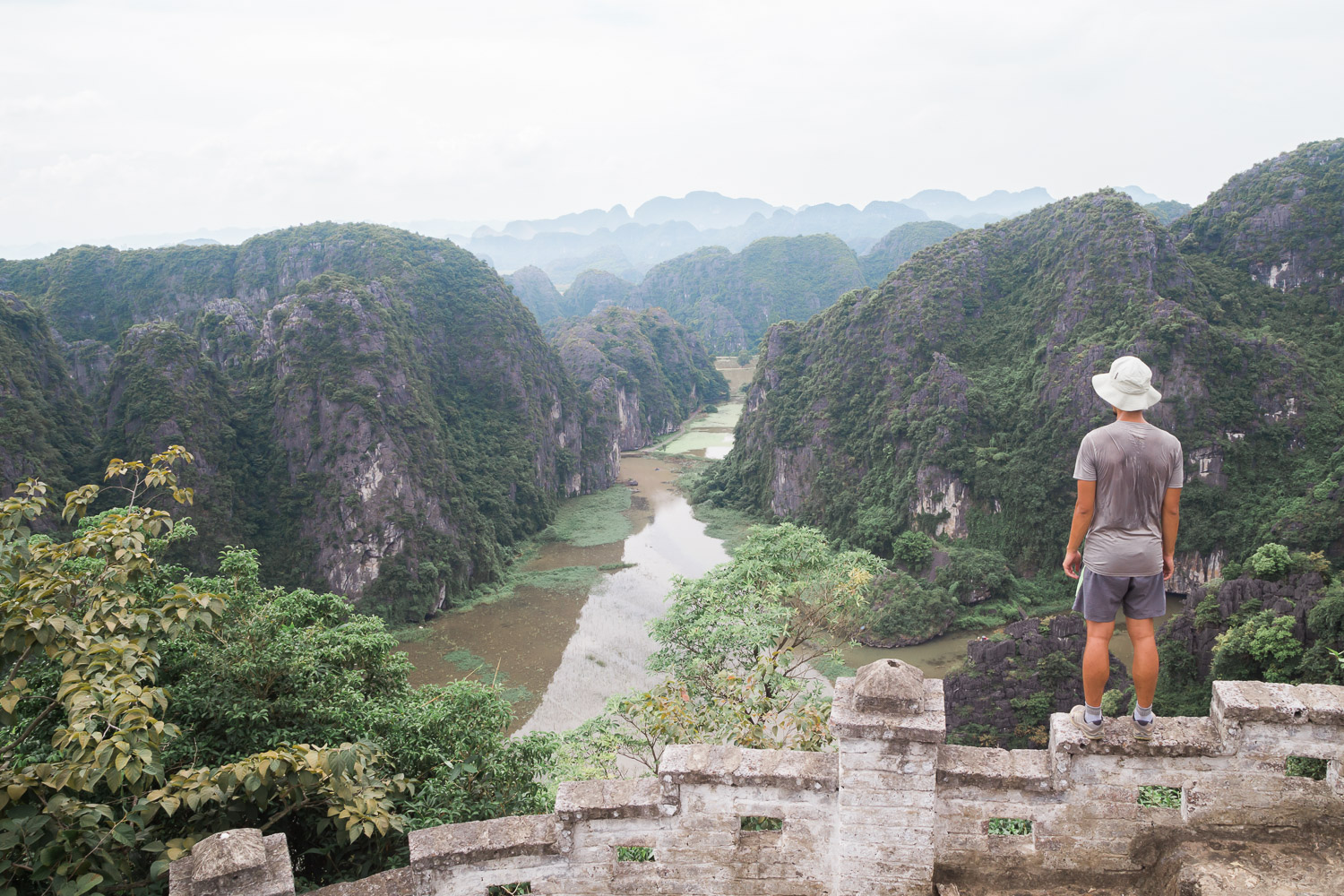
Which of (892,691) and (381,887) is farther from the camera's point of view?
(381,887)

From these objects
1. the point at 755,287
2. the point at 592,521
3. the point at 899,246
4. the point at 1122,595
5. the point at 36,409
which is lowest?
the point at 592,521

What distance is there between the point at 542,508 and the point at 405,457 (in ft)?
41.5

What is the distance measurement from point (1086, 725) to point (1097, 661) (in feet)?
1.52

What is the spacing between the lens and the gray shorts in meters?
5.27

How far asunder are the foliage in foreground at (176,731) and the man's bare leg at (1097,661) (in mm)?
5425

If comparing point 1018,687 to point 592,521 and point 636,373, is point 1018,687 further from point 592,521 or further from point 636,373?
point 636,373

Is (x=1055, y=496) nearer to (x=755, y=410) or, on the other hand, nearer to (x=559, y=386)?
(x=755, y=410)

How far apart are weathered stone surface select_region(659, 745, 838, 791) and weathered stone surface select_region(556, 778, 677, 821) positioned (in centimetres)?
22

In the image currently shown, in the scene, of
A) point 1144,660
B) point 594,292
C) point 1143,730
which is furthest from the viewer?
point 594,292

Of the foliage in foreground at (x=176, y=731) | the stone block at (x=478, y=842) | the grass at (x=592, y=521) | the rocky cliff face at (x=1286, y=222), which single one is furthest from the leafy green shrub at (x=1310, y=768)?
the rocky cliff face at (x=1286, y=222)

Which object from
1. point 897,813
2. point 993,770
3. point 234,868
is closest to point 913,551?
point 993,770

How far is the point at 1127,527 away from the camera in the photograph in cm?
518

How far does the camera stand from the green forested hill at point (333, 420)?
1523 inches

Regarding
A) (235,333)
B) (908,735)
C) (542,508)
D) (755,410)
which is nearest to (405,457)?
(542,508)
